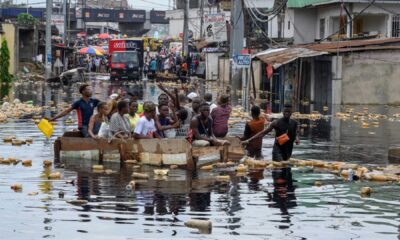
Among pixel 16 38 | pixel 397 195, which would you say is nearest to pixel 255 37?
pixel 16 38

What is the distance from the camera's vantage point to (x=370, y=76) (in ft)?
137

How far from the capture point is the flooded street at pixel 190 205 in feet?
38.7

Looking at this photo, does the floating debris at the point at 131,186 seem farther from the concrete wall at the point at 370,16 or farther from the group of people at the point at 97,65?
the group of people at the point at 97,65

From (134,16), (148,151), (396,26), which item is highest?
(134,16)

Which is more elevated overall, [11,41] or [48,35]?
[48,35]

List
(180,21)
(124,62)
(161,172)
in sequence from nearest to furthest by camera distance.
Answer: (161,172) < (124,62) < (180,21)

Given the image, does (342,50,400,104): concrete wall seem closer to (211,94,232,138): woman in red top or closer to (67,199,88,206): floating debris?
(211,94,232,138): woman in red top

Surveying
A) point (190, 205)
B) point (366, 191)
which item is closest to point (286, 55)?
point (366, 191)

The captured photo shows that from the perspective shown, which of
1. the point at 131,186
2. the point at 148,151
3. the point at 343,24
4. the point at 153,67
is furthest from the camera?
the point at 153,67

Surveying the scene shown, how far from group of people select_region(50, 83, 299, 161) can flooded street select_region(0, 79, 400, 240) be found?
710mm

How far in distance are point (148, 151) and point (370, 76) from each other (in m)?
24.8

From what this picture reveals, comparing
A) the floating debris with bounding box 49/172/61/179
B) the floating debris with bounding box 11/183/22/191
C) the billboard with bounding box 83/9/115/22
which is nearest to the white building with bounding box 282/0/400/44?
the floating debris with bounding box 49/172/61/179

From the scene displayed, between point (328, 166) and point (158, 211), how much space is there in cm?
597

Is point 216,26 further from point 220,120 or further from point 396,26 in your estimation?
point 220,120
